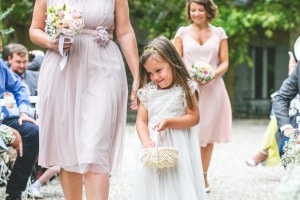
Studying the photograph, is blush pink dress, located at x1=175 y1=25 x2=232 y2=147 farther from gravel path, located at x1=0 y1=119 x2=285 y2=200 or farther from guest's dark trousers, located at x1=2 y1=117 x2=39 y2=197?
guest's dark trousers, located at x1=2 y1=117 x2=39 y2=197

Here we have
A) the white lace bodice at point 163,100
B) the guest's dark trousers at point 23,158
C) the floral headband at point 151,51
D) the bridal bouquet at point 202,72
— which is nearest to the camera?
the floral headband at point 151,51

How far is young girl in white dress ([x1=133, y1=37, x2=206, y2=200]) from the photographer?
581 centimetres

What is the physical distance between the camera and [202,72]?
28.0ft

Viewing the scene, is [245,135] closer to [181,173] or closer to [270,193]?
[270,193]

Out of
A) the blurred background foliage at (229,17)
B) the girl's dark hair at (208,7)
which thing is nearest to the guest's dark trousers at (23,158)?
the girl's dark hair at (208,7)

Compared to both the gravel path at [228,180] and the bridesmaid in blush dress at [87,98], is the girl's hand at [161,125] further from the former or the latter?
the gravel path at [228,180]

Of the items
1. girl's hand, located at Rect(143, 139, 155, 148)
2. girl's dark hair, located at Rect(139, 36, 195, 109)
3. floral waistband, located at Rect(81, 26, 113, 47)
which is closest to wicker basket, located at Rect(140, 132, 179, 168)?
girl's hand, located at Rect(143, 139, 155, 148)

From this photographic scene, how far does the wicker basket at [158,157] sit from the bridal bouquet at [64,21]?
3.16 ft

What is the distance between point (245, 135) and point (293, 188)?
17.7 metres

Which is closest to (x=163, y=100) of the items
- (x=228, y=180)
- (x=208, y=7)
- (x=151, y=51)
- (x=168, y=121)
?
(x=168, y=121)

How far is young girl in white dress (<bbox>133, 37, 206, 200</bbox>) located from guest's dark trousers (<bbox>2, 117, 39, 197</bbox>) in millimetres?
2089

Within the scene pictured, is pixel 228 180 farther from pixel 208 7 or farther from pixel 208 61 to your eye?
pixel 208 7

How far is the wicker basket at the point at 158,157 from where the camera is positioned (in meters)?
5.46

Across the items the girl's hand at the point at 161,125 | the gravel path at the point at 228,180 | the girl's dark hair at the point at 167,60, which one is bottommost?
the gravel path at the point at 228,180
